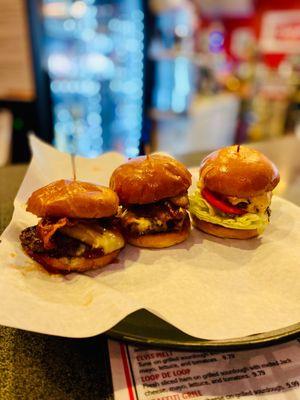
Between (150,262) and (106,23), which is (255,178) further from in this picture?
(106,23)

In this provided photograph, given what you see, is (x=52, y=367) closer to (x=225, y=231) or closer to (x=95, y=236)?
(x=95, y=236)

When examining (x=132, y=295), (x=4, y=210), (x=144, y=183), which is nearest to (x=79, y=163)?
(x=4, y=210)

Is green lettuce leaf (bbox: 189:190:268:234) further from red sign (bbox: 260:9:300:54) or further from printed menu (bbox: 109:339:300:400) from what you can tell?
red sign (bbox: 260:9:300:54)

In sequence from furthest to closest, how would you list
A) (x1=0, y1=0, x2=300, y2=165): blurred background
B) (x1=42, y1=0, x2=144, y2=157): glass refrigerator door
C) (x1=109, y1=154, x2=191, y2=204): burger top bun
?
(x1=42, y1=0, x2=144, y2=157): glass refrigerator door, (x1=0, y1=0, x2=300, y2=165): blurred background, (x1=109, y1=154, x2=191, y2=204): burger top bun

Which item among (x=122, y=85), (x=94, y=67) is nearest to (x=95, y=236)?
(x=94, y=67)

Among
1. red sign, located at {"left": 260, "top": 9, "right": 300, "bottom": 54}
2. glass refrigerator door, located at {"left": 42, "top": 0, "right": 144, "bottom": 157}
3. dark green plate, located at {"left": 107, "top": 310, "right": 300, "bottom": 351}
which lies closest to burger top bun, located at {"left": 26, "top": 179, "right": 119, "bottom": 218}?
dark green plate, located at {"left": 107, "top": 310, "right": 300, "bottom": 351}
